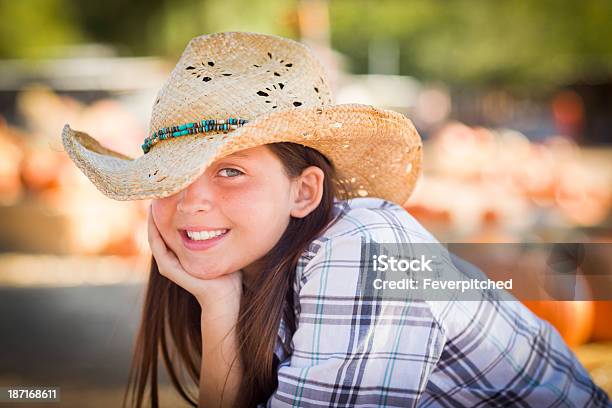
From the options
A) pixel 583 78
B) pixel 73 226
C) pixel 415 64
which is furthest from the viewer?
pixel 415 64

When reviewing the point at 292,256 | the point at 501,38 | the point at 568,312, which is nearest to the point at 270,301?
the point at 292,256

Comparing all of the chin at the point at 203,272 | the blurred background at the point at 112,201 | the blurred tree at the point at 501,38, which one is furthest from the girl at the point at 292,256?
the blurred tree at the point at 501,38

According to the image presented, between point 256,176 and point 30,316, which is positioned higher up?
point 256,176

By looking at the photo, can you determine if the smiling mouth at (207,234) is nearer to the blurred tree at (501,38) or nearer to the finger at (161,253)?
the finger at (161,253)

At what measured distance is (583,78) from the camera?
75.4ft

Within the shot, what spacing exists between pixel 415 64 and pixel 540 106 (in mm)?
18848

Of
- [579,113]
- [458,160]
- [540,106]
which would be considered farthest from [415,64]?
[458,160]

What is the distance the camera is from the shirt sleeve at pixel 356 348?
5.46ft

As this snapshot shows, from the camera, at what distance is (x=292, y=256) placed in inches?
73.1

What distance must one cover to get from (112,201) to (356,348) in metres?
4.19

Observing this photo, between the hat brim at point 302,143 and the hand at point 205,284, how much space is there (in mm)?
227

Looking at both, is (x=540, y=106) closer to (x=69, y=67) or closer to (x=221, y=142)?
(x=69, y=67)

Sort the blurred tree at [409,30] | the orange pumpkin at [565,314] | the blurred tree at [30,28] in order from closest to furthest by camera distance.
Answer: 1. the orange pumpkin at [565,314]
2. the blurred tree at [409,30]
3. the blurred tree at [30,28]

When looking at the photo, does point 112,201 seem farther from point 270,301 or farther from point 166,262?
point 270,301
